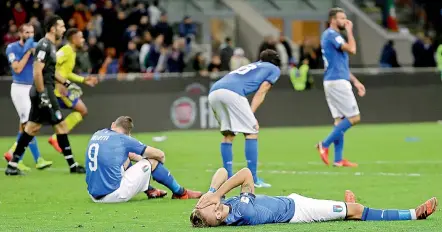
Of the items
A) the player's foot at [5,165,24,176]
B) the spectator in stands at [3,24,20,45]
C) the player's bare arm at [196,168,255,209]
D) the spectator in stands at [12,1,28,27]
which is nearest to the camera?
the player's bare arm at [196,168,255,209]

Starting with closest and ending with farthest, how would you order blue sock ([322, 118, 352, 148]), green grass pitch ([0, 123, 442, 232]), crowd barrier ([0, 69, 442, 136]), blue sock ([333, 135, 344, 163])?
green grass pitch ([0, 123, 442, 232]) → blue sock ([322, 118, 352, 148]) → blue sock ([333, 135, 344, 163]) → crowd barrier ([0, 69, 442, 136])

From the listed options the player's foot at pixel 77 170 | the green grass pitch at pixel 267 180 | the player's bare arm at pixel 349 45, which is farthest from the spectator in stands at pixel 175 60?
the player's foot at pixel 77 170

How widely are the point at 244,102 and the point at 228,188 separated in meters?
4.78

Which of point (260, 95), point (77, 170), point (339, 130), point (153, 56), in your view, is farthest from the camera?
point (153, 56)

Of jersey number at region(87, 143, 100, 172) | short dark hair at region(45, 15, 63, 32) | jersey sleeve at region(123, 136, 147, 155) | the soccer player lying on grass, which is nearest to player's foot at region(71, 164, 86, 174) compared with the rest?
short dark hair at region(45, 15, 63, 32)

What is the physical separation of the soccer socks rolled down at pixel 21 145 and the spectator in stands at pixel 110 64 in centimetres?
1188

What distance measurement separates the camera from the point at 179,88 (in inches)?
1121

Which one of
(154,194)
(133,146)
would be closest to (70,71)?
(154,194)

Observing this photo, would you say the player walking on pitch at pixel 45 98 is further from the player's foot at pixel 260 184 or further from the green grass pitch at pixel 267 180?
the player's foot at pixel 260 184

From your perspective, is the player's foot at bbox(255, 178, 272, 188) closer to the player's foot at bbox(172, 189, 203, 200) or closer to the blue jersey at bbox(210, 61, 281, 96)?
the blue jersey at bbox(210, 61, 281, 96)

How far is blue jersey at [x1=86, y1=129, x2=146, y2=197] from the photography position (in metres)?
13.1

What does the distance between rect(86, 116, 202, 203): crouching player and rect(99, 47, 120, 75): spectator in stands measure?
1600 centimetres

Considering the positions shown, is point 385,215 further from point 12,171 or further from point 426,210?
point 12,171

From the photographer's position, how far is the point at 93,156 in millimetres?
13117
